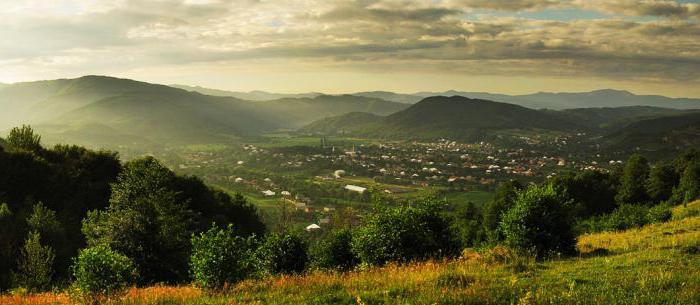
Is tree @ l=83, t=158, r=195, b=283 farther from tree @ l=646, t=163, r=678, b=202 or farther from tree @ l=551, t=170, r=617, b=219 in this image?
tree @ l=646, t=163, r=678, b=202

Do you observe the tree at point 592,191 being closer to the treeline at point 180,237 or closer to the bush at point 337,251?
the treeline at point 180,237

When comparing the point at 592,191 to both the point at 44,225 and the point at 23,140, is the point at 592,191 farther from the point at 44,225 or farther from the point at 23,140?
the point at 23,140

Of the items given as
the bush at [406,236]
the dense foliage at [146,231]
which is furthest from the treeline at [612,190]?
the dense foliage at [146,231]

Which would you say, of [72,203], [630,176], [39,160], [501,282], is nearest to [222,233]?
[501,282]

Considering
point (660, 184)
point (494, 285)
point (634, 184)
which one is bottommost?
point (634, 184)

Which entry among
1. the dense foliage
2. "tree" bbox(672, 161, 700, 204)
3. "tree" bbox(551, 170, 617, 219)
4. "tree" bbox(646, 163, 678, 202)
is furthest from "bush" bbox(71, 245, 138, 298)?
"tree" bbox(646, 163, 678, 202)

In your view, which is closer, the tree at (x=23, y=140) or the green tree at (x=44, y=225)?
the green tree at (x=44, y=225)

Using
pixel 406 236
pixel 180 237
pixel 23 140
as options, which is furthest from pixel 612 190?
pixel 23 140
